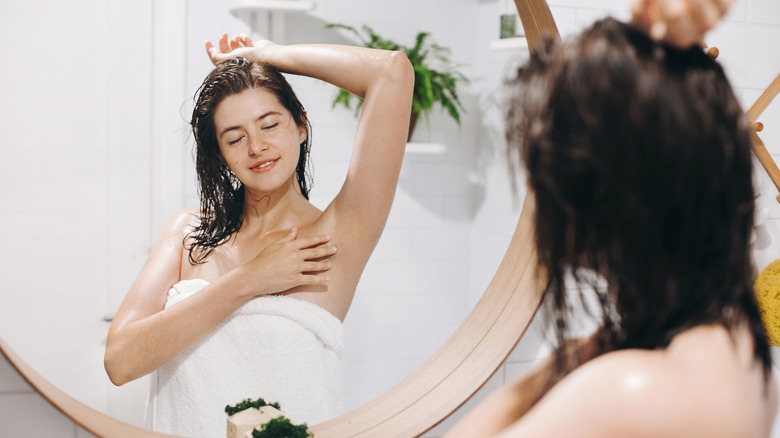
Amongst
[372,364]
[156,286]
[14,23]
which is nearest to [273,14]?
[14,23]

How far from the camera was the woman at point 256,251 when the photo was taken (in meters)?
0.68

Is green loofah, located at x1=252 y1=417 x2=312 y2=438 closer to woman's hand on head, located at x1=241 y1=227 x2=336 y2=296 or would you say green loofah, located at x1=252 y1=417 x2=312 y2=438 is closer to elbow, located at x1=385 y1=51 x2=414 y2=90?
woman's hand on head, located at x1=241 y1=227 x2=336 y2=296

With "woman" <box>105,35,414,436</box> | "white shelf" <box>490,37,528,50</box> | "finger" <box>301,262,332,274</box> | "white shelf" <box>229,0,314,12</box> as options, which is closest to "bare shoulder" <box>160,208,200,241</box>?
"woman" <box>105,35,414,436</box>

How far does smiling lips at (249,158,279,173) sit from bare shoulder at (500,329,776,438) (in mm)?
443

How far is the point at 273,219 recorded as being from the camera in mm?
717

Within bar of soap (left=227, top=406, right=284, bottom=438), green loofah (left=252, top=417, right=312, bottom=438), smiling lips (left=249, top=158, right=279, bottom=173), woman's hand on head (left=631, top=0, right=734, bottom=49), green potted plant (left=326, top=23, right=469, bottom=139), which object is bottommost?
bar of soap (left=227, top=406, right=284, bottom=438)

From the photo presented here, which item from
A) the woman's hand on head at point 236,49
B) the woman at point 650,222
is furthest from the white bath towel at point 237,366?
the woman at point 650,222

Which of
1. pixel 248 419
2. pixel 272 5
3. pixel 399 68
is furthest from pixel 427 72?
pixel 248 419

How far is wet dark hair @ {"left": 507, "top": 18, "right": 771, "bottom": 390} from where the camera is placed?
0.34 meters

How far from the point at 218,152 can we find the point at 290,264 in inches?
5.9

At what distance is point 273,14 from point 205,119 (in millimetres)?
382

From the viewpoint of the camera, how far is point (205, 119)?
0.70 m

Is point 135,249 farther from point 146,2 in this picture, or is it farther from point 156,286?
point 146,2

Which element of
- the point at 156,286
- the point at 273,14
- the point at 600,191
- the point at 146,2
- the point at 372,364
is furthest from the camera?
the point at 372,364
